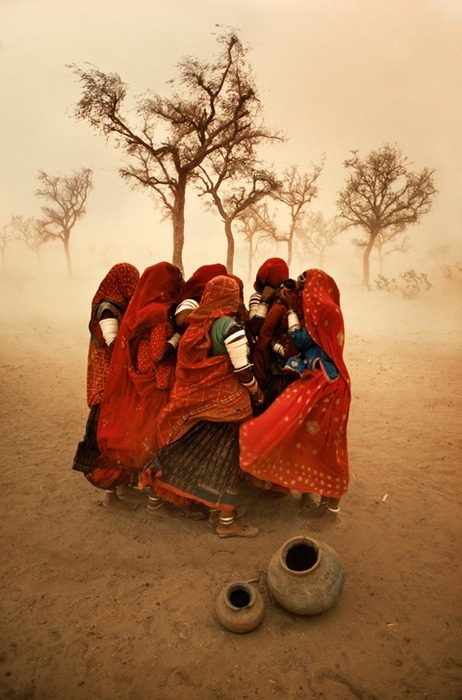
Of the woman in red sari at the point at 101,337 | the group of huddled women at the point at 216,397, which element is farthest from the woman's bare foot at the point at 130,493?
A: the woman in red sari at the point at 101,337

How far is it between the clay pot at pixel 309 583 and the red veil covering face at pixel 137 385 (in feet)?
4.39

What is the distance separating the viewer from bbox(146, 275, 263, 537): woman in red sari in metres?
2.81

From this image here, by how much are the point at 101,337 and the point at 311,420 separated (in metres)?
1.94

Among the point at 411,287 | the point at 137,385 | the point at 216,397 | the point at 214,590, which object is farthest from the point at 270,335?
the point at 411,287

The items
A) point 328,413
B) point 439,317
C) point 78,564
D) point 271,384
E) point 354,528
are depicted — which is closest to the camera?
point 78,564

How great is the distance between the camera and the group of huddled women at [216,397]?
2816mm

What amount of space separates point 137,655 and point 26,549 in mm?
1286

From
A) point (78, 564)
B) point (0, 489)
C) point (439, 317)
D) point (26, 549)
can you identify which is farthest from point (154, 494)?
point (439, 317)

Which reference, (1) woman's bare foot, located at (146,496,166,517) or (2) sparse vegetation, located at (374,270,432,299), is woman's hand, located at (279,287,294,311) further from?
(2) sparse vegetation, located at (374,270,432,299)

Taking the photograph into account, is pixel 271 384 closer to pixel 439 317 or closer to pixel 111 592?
pixel 111 592

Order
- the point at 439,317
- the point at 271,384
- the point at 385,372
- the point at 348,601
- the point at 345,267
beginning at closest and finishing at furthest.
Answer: the point at 348,601 → the point at 271,384 → the point at 385,372 → the point at 439,317 → the point at 345,267

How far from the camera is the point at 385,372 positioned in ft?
24.7

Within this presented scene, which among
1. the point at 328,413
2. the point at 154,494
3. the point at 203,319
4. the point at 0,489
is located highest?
the point at 203,319

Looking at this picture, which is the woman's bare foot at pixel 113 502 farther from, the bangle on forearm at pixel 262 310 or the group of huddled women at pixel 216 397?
the bangle on forearm at pixel 262 310
